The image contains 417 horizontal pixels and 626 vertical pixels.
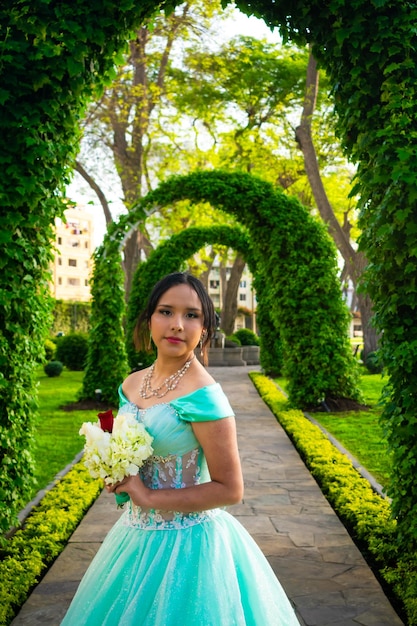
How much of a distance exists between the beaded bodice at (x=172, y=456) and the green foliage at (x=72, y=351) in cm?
1898

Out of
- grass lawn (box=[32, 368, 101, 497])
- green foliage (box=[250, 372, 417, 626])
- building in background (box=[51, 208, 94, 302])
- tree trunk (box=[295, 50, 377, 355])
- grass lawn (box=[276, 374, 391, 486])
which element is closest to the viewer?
green foliage (box=[250, 372, 417, 626])

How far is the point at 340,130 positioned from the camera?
15.2 ft

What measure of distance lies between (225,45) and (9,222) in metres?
20.1

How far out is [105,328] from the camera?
40.6 feet

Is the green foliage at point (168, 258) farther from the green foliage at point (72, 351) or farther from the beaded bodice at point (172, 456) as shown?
the beaded bodice at point (172, 456)

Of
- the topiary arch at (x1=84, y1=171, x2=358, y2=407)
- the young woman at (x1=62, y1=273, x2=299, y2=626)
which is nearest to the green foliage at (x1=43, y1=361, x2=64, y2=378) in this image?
the topiary arch at (x1=84, y1=171, x2=358, y2=407)

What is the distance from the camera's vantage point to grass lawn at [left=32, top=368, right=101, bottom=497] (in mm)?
7656

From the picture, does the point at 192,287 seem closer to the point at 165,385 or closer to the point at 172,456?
the point at 165,385

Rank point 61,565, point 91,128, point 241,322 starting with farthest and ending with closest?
point 241,322
point 91,128
point 61,565

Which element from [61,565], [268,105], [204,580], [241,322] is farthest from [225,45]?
[241,322]

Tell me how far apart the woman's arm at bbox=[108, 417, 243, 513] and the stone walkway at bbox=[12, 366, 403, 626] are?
1.89m

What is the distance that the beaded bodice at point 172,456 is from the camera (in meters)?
2.30

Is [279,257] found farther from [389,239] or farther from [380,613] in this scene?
[380,613]

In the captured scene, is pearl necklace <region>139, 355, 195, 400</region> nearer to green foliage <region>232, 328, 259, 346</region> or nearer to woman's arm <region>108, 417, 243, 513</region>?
woman's arm <region>108, 417, 243, 513</region>
